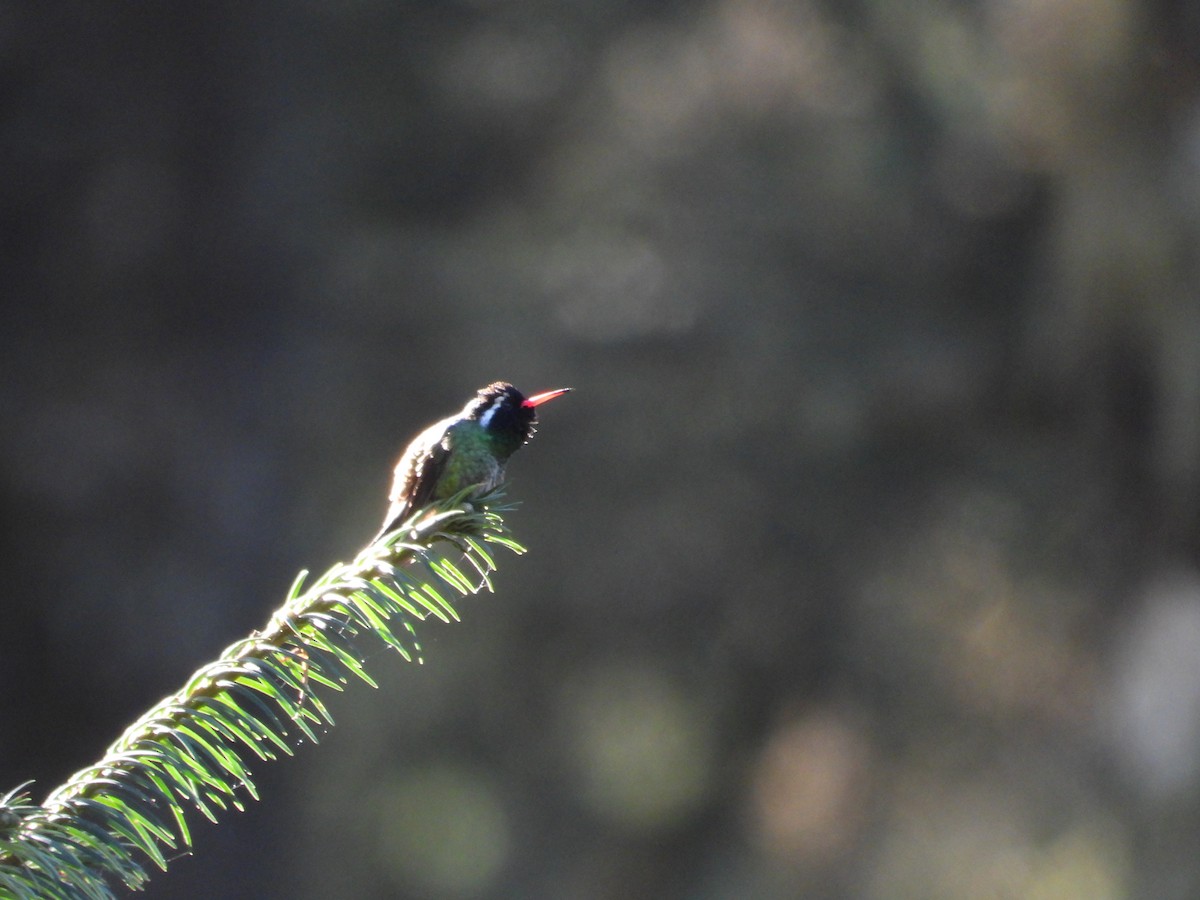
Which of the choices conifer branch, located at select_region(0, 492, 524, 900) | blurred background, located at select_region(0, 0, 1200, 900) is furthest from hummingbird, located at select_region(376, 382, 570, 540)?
blurred background, located at select_region(0, 0, 1200, 900)

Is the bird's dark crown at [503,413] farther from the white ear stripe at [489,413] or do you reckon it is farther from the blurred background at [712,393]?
the blurred background at [712,393]

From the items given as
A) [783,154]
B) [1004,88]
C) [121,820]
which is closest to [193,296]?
[783,154]

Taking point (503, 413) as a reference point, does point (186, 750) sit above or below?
below

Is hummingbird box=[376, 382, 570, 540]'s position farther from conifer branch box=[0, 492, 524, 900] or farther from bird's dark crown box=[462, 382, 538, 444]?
conifer branch box=[0, 492, 524, 900]

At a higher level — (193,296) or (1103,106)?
(1103,106)

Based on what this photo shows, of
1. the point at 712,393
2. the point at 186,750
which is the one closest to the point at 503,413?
the point at 186,750

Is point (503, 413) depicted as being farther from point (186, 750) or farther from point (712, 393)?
point (712, 393)

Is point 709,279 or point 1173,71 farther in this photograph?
point 709,279

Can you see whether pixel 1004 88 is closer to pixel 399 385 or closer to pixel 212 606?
pixel 399 385
